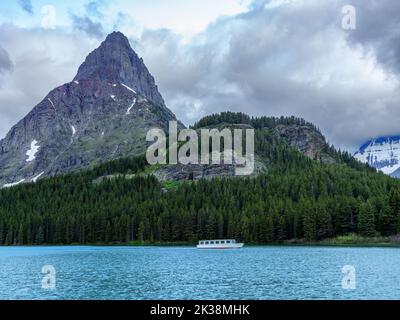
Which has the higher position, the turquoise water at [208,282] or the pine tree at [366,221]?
the pine tree at [366,221]

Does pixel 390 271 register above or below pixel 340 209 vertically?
below

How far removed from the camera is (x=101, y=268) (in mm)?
91062

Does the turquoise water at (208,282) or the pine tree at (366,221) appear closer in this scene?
the turquoise water at (208,282)

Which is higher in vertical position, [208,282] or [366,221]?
[366,221]

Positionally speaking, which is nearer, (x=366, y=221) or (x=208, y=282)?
(x=208, y=282)

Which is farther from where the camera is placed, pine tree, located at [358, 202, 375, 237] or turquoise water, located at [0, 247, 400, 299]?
pine tree, located at [358, 202, 375, 237]

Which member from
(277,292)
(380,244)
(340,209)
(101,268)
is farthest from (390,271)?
(340,209)

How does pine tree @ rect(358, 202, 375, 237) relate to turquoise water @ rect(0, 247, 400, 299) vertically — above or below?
above
